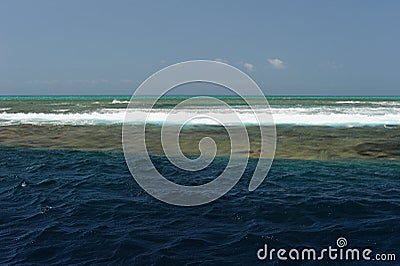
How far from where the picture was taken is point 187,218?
8.48 m

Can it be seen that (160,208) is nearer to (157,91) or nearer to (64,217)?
(64,217)

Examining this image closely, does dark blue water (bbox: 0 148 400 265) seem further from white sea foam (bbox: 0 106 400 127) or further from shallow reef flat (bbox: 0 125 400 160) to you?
white sea foam (bbox: 0 106 400 127)

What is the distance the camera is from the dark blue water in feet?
22.3

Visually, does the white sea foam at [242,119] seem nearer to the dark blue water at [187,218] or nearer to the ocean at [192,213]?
the ocean at [192,213]

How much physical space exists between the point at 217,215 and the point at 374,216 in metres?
3.71

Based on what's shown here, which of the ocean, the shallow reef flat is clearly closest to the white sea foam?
the shallow reef flat

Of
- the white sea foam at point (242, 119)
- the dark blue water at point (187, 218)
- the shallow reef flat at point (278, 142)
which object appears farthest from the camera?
the white sea foam at point (242, 119)

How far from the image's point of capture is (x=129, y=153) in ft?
53.5

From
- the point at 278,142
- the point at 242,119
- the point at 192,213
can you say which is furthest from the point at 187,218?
the point at 242,119

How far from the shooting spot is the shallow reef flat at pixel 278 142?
52.4 ft

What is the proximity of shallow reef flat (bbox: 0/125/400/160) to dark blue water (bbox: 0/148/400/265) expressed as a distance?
11.3ft

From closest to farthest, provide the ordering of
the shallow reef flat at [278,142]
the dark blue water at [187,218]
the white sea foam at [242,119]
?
the dark blue water at [187,218] → the shallow reef flat at [278,142] → the white sea foam at [242,119]

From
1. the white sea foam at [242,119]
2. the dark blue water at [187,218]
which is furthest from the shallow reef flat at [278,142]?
the white sea foam at [242,119]

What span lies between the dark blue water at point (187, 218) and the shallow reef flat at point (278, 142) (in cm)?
343
